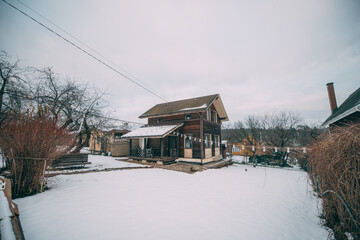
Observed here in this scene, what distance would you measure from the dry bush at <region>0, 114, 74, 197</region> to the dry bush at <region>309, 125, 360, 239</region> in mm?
A: 7907

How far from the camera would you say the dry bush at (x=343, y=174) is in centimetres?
245

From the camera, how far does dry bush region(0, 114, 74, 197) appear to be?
4086 mm

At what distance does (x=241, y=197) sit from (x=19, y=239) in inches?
236

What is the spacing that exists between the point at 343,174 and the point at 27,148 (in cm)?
839

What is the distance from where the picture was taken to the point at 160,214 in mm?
3561

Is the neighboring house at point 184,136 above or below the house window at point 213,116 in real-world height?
below

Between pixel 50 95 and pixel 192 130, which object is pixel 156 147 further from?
pixel 50 95

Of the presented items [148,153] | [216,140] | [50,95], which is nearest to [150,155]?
[148,153]

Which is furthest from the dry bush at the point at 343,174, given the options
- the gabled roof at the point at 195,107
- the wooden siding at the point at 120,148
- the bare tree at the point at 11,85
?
the wooden siding at the point at 120,148

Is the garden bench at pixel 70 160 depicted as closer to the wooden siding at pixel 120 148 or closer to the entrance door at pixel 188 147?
the entrance door at pixel 188 147

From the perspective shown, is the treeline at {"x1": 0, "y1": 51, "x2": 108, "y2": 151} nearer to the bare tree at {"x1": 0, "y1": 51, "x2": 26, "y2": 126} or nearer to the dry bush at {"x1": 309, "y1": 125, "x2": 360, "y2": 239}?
the bare tree at {"x1": 0, "y1": 51, "x2": 26, "y2": 126}

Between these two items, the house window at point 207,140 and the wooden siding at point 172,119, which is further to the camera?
the house window at point 207,140

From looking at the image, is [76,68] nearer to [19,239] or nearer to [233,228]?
[19,239]

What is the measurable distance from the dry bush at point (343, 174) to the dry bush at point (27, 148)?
311 inches
